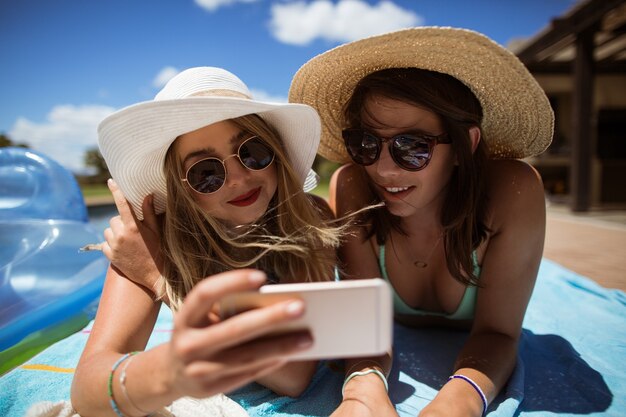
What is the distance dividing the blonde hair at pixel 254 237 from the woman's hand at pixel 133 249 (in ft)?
0.17

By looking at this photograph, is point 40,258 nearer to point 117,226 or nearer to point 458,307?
point 117,226

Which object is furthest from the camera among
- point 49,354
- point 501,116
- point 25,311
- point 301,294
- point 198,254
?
point 25,311

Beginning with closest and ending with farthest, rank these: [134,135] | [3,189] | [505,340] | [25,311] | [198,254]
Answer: [134,135] → [198,254] → [505,340] → [25,311] → [3,189]

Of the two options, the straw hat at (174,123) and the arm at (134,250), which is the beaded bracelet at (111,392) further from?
the straw hat at (174,123)

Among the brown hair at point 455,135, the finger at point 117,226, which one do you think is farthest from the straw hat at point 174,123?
Result: the brown hair at point 455,135

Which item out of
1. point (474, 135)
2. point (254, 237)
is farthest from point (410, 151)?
point (254, 237)

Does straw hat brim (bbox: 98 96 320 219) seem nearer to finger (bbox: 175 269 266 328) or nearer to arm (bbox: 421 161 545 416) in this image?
finger (bbox: 175 269 266 328)

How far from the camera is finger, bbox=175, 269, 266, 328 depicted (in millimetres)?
789

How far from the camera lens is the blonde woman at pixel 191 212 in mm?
1274

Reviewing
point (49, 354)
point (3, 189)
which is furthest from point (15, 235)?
point (49, 354)

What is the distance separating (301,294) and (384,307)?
0.60 ft

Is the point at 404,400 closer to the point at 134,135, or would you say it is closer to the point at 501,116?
the point at 501,116

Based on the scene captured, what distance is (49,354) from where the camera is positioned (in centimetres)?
234

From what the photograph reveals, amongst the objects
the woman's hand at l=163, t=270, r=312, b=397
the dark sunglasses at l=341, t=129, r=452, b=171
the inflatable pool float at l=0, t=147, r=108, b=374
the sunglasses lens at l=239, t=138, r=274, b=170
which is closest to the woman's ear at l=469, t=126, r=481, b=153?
the dark sunglasses at l=341, t=129, r=452, b=171
